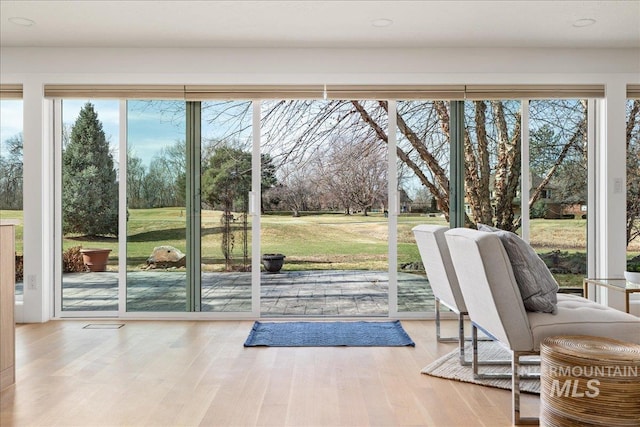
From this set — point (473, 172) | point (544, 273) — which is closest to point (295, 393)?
point (544, 273)

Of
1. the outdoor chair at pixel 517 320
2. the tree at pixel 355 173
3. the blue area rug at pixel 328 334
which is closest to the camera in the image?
the outdoor chair at pixel 517 320

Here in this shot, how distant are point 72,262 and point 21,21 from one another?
2.13 m

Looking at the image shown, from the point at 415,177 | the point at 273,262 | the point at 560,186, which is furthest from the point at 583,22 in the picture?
the point at 273,262

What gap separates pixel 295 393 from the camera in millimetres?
2949

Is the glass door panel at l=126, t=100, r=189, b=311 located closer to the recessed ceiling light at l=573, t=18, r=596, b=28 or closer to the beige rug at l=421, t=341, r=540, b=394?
the beige rug at l=421, t=341, r=540, b=394

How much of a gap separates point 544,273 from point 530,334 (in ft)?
1.10

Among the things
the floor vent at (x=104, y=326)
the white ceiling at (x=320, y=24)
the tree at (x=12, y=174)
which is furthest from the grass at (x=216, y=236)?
the white ceiling at (x=320, y=24)

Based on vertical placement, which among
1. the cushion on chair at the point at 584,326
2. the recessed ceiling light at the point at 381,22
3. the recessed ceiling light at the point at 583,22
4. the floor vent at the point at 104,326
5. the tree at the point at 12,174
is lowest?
the floor vent at the point at 104,326

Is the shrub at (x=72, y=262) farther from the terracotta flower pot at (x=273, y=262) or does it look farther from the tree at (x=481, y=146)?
the tree at (x=481, y=146)

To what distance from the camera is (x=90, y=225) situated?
16.8ft

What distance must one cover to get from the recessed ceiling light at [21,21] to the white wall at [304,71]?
24.0 inches

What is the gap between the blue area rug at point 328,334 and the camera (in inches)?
160

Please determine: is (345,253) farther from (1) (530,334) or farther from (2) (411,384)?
(1) (530,334)

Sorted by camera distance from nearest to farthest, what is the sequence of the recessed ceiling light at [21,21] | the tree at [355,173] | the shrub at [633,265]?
the recessed ceiling light at [21,21] < the shrub at [633,265] < the tree at [355,173]
